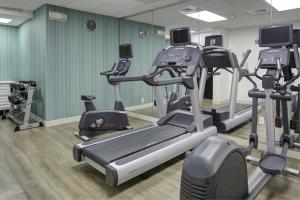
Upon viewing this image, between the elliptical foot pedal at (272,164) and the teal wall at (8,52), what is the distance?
21.9 feet

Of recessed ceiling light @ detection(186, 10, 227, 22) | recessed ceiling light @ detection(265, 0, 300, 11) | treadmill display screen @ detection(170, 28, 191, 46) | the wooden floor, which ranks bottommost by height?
the wooden floor

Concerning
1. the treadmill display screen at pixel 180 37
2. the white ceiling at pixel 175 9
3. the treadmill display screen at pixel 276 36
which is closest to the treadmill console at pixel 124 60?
the white ceiling at pixel 175 9

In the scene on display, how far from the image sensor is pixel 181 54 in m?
3.21

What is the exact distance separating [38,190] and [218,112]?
107 inches

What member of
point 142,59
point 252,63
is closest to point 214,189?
point 252,63

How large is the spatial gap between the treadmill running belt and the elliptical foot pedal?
3.91ft

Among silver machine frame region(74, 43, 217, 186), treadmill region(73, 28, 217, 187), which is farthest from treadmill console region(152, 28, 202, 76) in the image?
silver machine frame region(74, 43, 217, 186)

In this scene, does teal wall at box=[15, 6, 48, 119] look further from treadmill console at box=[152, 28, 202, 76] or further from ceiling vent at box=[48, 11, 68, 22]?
treadmill console at box=[152, 28, 202, 76]

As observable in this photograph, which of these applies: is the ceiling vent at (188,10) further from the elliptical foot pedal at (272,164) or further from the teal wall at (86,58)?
the elliptical foot pedal at (272,164)

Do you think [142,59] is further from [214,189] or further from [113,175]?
[214,189]

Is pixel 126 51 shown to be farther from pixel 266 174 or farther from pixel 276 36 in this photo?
pixel 266 174

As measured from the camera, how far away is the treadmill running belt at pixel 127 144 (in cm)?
250

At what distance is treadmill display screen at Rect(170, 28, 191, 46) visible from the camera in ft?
10.6

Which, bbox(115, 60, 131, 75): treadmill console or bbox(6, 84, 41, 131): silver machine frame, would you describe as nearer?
bbox(115, 60, 131, 75): treadmill console
